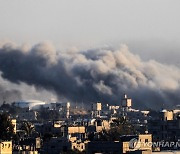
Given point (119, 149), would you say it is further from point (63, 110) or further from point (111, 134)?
point (63, 110)

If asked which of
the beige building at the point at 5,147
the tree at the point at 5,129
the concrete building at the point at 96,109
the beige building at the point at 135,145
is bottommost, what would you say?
the beige building at the point at 5,147

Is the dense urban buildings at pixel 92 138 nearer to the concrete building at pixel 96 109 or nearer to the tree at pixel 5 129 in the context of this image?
the tree at pixel 5 129

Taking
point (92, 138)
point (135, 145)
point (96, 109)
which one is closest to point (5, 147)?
point (135, 145)

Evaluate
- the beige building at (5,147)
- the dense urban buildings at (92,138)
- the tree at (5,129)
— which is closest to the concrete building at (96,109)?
the dense urban buildings at (92,138)

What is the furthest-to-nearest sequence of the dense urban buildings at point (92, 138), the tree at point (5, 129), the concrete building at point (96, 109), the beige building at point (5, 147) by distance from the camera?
the concrete building at point (96, 109) < the tree at point (5, 129) < the dense urban buildings at point (92, 138) < the beige building at point (5, 147)

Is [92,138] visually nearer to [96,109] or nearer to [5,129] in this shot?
[5,129]

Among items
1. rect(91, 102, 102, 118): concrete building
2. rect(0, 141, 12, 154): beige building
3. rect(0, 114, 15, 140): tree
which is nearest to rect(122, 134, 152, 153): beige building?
rect(0, 114, 15, 140): tree

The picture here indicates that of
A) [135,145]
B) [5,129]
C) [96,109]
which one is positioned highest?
[96,109]

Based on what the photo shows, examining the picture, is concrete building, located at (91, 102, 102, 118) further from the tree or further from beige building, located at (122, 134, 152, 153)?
beige building, located at (122, 134, 152, 153)

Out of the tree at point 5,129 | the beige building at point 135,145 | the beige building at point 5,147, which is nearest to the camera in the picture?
the beige building at point 5,147

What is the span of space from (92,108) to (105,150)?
12569cm

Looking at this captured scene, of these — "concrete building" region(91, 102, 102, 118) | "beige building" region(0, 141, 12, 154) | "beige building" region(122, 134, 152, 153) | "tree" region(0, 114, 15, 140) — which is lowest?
"beige building" region(0, 141, 12, 154)

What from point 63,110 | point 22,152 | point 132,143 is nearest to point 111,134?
point 132,143

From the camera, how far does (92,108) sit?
195125 millimetres
